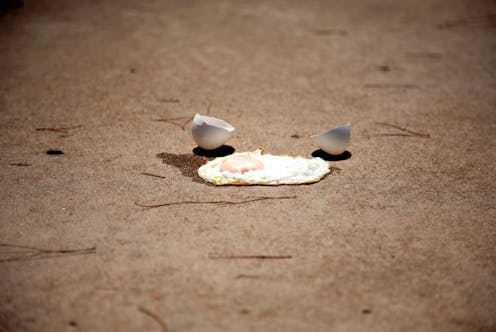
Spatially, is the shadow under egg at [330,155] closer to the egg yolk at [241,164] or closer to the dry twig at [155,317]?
the egg yolk at [241,164]

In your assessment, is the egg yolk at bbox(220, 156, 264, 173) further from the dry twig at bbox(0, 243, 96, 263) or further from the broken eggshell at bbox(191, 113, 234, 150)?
the dry twig at bbox(0, 243, 96, 263)

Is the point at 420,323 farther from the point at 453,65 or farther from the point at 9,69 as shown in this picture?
the point at 9,69

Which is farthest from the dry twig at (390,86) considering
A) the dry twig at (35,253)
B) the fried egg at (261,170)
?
the dry twig at (35,253)

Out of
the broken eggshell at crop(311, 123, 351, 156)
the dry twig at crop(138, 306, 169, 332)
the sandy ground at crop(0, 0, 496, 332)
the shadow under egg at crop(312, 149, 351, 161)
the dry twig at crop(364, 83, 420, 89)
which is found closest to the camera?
the dry twig at crop(138, 306, 169, 332)

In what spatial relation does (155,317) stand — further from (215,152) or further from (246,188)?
(215,152)

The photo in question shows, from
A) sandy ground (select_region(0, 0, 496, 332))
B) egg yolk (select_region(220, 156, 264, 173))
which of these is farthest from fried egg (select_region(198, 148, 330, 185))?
sandy ground (select_region(0, 0, 496, 332))

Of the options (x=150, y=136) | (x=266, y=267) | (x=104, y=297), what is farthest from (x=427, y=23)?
(x=104, y=297)
